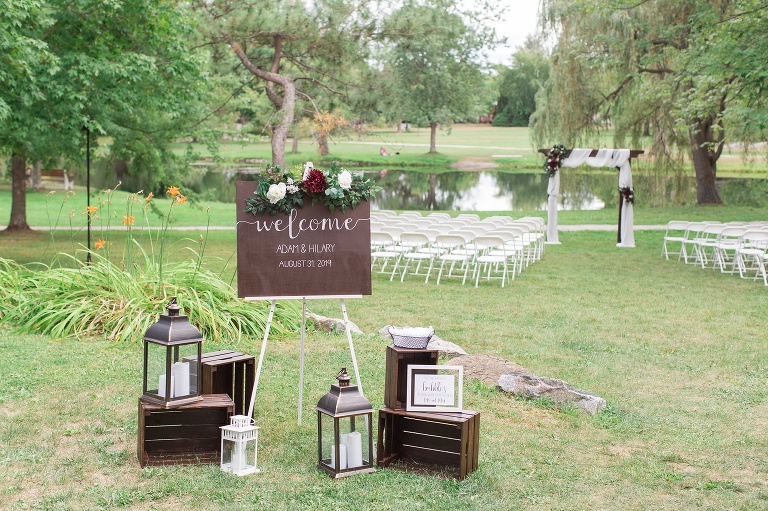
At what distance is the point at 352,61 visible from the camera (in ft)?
58.1

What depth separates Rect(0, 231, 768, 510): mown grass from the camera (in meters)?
4.15

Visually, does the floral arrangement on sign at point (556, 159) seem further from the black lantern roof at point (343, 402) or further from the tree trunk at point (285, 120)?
the black lantern roof at point (343, 402)

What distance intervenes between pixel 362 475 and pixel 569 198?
2867cm

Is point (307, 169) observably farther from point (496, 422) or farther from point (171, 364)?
point (496, 422)

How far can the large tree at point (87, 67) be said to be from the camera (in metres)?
10.9

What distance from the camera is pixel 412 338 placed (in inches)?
182

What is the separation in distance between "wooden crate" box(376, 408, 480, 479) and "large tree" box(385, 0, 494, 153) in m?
13.3

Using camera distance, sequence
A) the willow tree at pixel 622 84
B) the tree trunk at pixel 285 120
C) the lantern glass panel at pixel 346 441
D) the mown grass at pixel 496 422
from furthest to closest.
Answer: the willow tree at pixel 622 84
the tree trunk at pixel 285 120
the lantern glass panel at pixel 346 441
the mown grass at pixel 496 422

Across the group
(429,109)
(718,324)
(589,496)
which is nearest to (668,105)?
(429,109)

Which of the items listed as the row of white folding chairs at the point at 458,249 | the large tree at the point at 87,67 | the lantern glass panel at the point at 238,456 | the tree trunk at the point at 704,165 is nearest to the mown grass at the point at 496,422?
the lantern glass panel at the point at 238,456

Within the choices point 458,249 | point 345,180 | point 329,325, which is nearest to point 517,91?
point 458,249

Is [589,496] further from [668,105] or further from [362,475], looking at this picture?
[668,105]

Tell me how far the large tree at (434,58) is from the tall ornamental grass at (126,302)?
10088 mm

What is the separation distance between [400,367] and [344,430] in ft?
1.52
